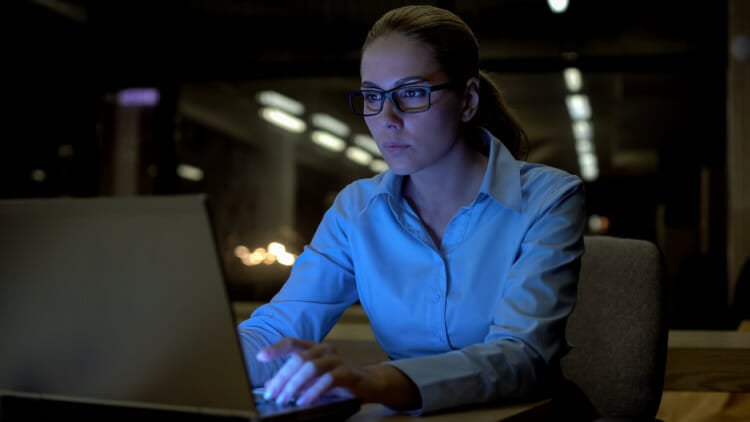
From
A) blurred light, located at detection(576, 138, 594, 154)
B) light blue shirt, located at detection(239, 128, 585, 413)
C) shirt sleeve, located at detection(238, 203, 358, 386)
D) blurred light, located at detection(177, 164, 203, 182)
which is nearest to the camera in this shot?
light blue shirt, located at detection(239, 128, 585, 413)

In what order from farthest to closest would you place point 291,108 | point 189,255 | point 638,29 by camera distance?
point 291,108 < point 638,29 < point 189,255

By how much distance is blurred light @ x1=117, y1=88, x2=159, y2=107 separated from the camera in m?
6.09

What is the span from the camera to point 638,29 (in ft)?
17.3

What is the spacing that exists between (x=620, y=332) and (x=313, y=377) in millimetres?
704

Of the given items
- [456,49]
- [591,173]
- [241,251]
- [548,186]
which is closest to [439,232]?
[548,186]

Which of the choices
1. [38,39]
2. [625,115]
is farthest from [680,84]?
[38,39]

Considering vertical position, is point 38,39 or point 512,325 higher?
point 38,39

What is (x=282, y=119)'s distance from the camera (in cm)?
878

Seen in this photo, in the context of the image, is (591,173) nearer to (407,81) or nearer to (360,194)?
(360,194)

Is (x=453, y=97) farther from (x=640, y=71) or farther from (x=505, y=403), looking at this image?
(x=640, y=71)

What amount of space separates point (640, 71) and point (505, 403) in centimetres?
432

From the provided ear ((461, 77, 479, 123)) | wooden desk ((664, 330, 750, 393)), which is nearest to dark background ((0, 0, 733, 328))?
wooden desk ((664, 330, 750, 393))

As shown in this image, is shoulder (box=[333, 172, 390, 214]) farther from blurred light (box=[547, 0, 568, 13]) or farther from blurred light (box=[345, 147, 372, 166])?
blurred light (box=[345, 147, 372, 166])

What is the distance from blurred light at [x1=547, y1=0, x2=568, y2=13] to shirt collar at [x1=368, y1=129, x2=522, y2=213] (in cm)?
401
